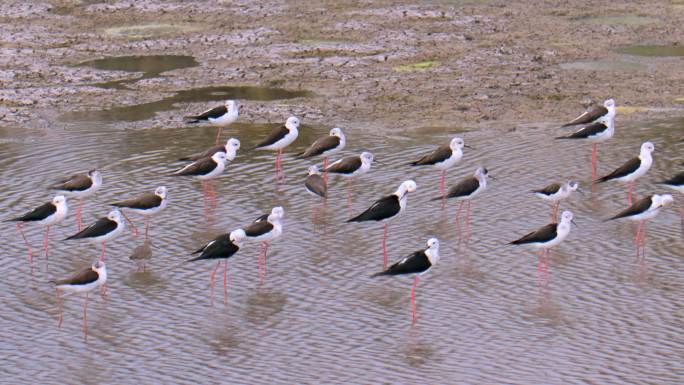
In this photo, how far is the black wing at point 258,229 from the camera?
17031 millimetres

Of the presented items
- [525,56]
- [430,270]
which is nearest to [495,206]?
[430,270]

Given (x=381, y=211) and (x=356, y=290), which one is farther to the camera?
(x=381, y=211)

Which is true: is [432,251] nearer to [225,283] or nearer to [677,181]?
[225,283]

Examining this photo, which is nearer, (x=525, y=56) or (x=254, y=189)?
(x=254, y=189)

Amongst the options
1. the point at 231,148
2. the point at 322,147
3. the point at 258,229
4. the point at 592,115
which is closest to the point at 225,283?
the point at 258,229

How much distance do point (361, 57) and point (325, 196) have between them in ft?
34.8

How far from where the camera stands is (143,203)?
18453 millimetres

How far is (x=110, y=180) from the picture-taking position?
21.5 metres

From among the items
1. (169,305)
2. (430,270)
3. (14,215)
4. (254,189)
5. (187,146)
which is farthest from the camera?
(187,146)

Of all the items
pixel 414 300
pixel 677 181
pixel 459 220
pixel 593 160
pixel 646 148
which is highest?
pixel 646 148

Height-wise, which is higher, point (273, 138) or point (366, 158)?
point (366, 158)

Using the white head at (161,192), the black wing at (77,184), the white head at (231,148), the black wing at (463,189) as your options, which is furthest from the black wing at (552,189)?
the black wing at (77,184)

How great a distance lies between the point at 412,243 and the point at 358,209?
1.77m

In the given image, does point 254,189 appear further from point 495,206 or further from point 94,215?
point 495,206
